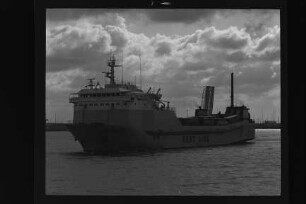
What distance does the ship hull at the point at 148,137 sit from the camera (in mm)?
1905

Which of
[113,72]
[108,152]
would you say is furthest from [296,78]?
[108,152]

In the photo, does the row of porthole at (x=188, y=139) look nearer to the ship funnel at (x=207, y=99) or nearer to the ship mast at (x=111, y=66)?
the ship funnel at (x=207, y=99)

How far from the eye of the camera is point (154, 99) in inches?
73.4

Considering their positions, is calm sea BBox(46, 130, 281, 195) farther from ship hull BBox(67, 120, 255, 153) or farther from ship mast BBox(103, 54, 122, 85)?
ship mast BBox(103, 54, 122, 85)

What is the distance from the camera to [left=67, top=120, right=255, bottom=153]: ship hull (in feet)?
6.25

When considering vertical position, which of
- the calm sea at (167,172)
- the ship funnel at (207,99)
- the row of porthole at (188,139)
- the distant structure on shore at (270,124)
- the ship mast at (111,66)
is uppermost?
the ship mast at (111,66)

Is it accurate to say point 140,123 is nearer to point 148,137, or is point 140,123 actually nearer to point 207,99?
point 148,137

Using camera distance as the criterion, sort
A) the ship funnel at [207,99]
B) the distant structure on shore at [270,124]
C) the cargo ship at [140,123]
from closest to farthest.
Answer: the distant structure on shore at [270,124]
the ship funnel at [207,99]
the cargo ship at [140,123]

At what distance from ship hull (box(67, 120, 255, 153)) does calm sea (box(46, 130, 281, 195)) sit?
0.26 feet

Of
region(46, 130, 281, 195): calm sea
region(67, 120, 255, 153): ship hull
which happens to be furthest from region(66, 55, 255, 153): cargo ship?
region(46, 130, 281, 195): calm sea

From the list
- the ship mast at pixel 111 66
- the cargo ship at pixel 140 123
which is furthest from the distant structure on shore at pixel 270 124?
the ship mast at pixel 111 66

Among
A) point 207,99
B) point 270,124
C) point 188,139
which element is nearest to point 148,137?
point 188,139

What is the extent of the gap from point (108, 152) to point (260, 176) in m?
0.64
